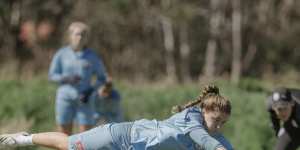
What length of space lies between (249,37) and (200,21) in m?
1.81

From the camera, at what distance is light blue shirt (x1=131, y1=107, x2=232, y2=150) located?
7233 millimetres

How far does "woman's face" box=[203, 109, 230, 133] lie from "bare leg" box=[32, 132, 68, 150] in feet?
4.19

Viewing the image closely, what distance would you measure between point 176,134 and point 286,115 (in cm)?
214

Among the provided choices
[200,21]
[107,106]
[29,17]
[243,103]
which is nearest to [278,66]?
[200,21]

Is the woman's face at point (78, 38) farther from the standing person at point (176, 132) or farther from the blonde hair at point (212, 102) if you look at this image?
the blonde hair at point (212, 102)

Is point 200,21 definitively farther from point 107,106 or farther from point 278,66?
point 107,106

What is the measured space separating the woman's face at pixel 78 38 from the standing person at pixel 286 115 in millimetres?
2763

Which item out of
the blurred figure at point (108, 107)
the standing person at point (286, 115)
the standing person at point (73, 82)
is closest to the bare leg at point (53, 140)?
the standing person at point (286, 115)

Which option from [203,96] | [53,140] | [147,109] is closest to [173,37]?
[147,109]

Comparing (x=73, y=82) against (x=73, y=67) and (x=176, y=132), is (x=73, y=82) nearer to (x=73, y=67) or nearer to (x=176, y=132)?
(x=73, y=67)

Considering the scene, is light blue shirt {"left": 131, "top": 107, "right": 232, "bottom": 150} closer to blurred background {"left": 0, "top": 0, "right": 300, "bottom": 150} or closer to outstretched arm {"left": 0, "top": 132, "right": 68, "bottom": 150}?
outstretched arm {"left": 0, "top": 132, "right": 68, "bottom": 150}

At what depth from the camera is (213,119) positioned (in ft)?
24.3

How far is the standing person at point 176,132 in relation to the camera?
7.31 metres

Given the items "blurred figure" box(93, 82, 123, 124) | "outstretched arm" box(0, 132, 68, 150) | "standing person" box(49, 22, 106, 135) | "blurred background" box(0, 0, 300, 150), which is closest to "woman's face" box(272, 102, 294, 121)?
"outstretched arm" box(0, 132, 68, 150)
